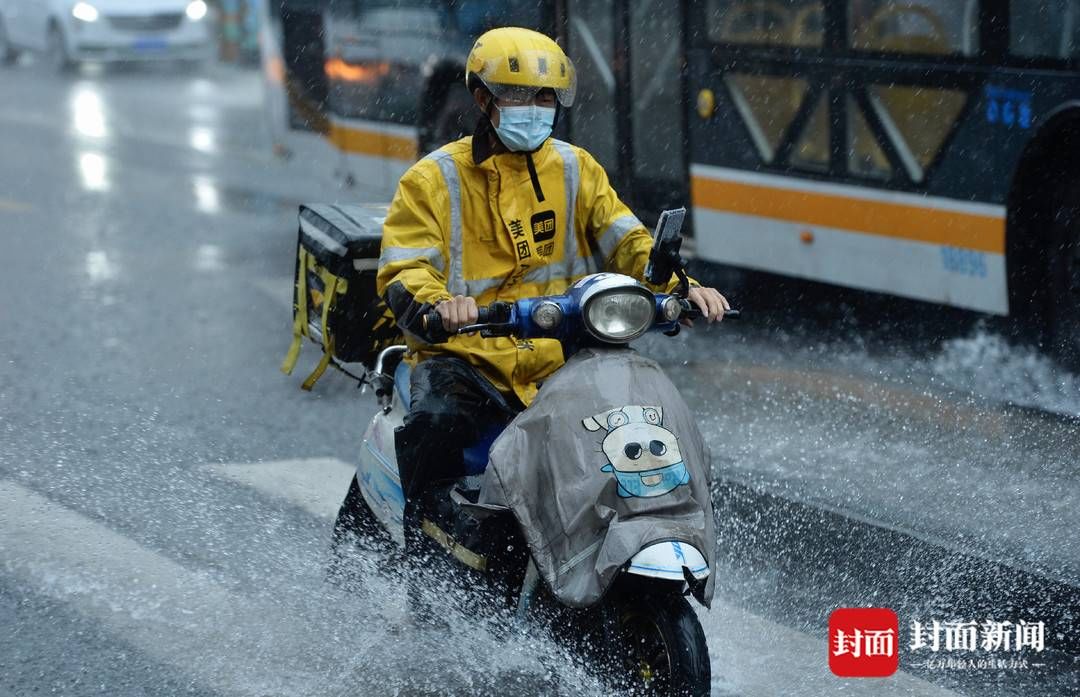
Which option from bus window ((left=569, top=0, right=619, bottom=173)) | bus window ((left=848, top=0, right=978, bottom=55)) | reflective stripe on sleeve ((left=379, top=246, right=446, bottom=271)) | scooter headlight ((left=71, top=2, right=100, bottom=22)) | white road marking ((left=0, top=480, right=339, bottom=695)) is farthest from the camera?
scooter headlight ((left=71, top=2, right=100, bottom=22))

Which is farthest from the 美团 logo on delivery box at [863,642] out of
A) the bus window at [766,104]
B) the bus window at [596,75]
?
the bus window at [596,75]

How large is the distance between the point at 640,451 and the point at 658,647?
0.44 meters

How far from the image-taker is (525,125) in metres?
4.45

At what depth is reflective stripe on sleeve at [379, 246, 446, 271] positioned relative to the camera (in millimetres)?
4406

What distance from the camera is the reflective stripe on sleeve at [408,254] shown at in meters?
4.41

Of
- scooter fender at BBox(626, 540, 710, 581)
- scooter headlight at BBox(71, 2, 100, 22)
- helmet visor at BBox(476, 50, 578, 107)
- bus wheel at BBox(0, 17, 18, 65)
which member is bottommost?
bus wheel at BBox(0, 17, 18, 65)

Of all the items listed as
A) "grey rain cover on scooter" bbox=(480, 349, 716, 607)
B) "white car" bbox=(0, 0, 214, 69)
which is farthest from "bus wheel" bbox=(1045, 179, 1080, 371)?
"white car" bbox=(0, 0, 214, 69)

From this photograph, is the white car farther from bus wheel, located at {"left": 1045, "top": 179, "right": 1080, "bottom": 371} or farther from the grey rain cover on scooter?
the grey rain cover on scooter

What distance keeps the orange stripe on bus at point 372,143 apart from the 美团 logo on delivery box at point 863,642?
23.8 feet

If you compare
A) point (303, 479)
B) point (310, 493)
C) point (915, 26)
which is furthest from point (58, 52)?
point (310, 493)

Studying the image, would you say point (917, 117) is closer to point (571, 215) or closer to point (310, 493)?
point (310, 493)

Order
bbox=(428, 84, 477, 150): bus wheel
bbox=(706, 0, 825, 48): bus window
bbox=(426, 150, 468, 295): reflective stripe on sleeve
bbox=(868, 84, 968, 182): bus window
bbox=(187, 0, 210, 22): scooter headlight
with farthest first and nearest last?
bbox=(187, 0, 210, 22): scooter headlight → bbox=(428, 84, 477, 150): bus wheel → bbox=(706, 0, 825, 48): bus window → bbox=(868, 84, 968, 182): bus window → bbox=(426, 150, 468, 295): reflective stripe on sleeve

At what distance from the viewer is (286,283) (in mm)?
10414

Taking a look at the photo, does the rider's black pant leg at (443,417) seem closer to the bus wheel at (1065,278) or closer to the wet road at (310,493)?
the wet road at (310,493)
